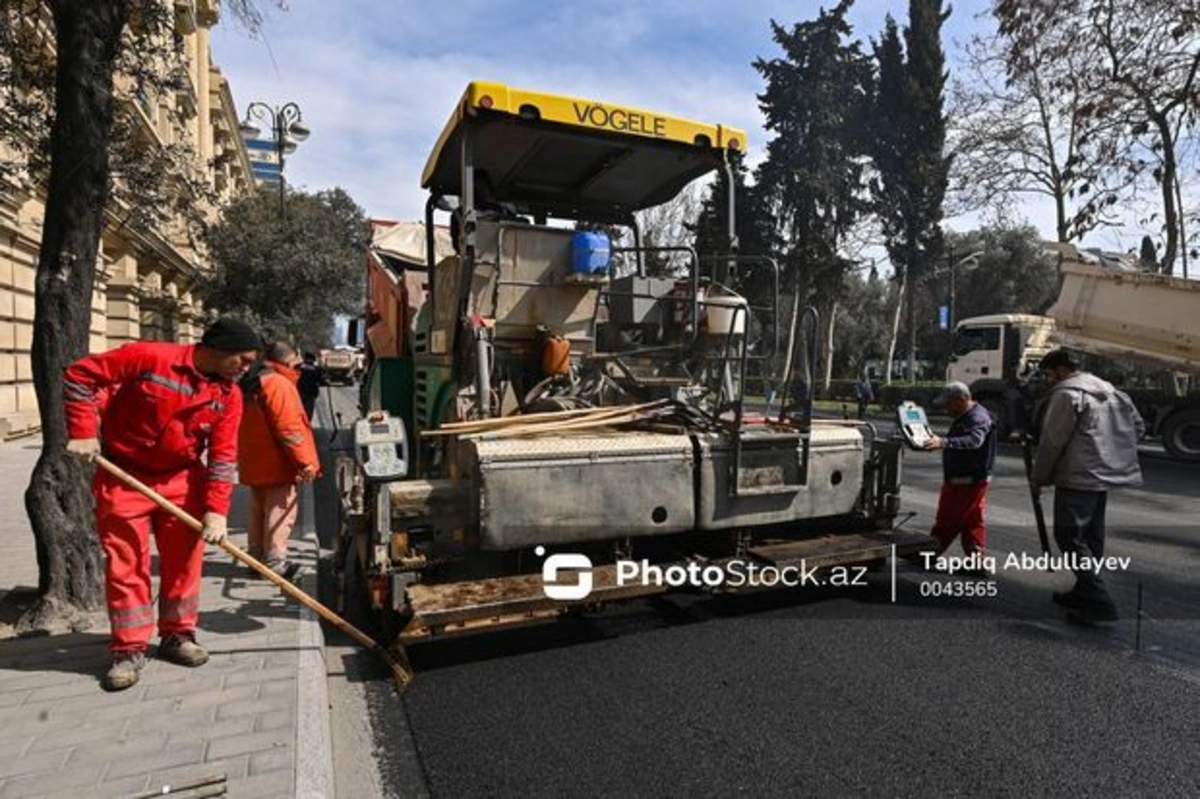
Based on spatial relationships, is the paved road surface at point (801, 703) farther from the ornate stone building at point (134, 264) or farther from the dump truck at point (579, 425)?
the ornate stone building at point (134, 264)

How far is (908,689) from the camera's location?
12.8 ft

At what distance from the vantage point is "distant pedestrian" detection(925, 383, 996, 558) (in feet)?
18.8

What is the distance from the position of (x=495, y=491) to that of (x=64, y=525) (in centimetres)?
233

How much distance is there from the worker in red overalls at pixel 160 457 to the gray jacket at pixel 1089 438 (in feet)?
15.2

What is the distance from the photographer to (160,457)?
12.2 ft

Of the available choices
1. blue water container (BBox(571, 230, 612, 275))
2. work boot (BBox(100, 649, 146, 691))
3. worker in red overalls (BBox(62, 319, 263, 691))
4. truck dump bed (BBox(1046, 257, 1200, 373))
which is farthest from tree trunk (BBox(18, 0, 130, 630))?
truck dump bed (BBox(1046, 257, 1200, 373))

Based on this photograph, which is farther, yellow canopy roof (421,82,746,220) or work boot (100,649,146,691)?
yellow canopy roof (421,82,746,220)

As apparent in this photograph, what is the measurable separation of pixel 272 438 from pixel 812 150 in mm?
31447

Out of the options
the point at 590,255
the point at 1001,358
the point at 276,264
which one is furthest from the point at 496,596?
the point at 276,264

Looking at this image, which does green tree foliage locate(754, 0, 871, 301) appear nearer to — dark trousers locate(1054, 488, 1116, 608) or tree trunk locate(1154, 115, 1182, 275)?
tree trunk locate(1154, 115, 1182, 275)

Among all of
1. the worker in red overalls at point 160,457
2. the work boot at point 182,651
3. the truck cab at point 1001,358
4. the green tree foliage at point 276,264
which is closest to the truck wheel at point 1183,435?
the truck cab at point 1001,358

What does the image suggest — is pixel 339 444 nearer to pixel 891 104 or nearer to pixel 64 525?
pixel 64 525

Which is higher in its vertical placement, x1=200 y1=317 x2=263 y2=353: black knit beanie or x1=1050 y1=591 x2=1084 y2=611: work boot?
x1=200 y1=317 x2=263 y2=353: black knit beanie

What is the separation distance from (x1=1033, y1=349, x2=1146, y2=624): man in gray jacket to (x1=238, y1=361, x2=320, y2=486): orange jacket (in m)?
4.79
